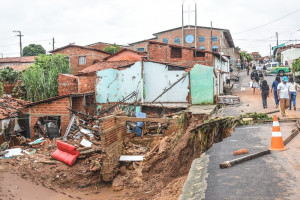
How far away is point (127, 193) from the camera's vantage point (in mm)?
9070

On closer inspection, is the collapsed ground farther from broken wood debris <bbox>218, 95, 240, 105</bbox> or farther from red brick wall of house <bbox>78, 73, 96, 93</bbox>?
red brick wall of house <bbox>78, 73, 96, 93</bbox>

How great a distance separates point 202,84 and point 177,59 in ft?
29.6

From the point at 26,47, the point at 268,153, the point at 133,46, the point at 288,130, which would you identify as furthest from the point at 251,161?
the point at 26,47

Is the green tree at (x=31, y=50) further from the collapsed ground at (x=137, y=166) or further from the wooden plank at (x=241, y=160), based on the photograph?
the wooden plank at (x=241, y=160)

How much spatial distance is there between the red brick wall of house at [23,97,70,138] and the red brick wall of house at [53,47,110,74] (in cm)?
2011

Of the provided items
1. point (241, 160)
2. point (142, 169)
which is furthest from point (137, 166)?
point (241, 160)

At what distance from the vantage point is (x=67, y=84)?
17281 millimetres

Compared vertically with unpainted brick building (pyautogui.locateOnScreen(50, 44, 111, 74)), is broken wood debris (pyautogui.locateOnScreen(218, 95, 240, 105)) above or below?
below

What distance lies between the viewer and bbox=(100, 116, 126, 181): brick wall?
10.1 m

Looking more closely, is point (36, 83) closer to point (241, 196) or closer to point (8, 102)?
point (8, 102)

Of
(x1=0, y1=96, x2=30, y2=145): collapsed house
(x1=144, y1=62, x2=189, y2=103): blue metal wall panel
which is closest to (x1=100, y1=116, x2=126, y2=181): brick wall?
(x1=0, y1=96, x2=30, y2=145): collapsed house

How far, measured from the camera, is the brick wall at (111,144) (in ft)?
33.0

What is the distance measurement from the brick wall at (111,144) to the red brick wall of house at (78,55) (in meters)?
24.2

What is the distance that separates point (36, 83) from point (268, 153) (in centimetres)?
1652
